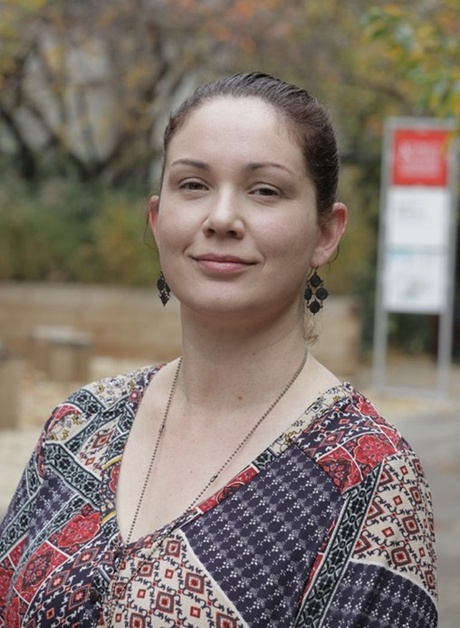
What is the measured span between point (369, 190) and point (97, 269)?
4810 millimetres

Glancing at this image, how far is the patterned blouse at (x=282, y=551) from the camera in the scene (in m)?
2.03

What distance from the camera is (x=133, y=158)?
69.0ft

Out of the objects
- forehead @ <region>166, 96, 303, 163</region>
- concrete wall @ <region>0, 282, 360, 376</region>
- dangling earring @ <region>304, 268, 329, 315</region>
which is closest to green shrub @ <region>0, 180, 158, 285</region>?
concrete wall @ <region>0, 282, 360, 376</region>

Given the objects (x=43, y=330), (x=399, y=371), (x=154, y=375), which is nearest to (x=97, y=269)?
(x=43, y=330)

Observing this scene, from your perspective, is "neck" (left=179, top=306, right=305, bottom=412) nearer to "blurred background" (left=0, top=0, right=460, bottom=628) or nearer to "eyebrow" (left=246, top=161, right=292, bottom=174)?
"eyebrow" (left=246, top=161, right=292, bottom=174)

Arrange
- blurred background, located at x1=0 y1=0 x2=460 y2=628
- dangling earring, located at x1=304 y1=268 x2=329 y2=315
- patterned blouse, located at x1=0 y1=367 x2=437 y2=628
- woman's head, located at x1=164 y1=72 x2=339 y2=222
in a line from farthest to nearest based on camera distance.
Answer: blurred background, located at x1=0 y1=0 x2=460 y2=628, dangling earring, located at x1=304 y1=268 x2=329 y2=315, woman's head, located at x1=164 y1=72 x2=339 y2=222, patterned blouse, located at x1=0 y1=367 x2=437 y2=628

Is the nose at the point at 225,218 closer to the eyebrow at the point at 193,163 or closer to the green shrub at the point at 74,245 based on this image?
the eyebrow at the point at 193,163

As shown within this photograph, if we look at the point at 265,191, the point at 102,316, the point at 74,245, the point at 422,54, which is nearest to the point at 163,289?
the point at 265,191

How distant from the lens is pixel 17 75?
18359 mm

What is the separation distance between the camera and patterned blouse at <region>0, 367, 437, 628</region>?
203cm

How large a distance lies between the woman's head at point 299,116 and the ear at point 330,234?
0.02 m

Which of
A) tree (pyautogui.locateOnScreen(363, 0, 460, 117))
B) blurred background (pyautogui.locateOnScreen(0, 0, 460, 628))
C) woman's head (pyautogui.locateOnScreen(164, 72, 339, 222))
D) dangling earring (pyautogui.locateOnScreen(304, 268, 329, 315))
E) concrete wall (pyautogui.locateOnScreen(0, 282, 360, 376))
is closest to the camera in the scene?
woman's head (pyautogui.locateOnScreen(164, 72, 339, 222))

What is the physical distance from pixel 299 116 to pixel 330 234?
22 centimetres

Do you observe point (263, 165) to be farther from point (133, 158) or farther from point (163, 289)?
point (133, 158)
